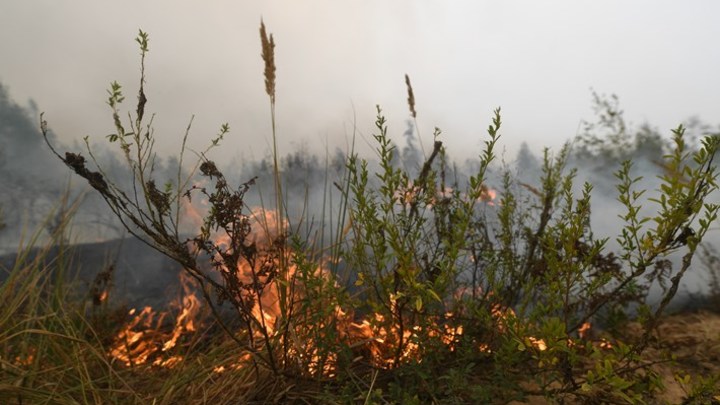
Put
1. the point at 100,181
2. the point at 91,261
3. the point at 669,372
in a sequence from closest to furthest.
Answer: the point at 100,181 < the point at 669,372 < the point at 91,261

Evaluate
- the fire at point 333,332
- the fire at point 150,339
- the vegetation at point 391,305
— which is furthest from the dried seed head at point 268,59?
the fire at point 150,339

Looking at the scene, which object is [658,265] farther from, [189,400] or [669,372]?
[189,400]

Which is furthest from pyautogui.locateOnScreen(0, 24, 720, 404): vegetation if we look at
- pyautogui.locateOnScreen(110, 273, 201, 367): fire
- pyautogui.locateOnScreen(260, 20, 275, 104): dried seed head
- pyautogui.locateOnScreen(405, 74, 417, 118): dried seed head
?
pyautogui.locateOnScreen(405, 74, 417, 118): dried seed head

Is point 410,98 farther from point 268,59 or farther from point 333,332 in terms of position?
point 333,332

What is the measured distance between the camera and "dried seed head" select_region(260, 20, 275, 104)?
2.53 meters

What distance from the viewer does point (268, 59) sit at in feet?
8.35

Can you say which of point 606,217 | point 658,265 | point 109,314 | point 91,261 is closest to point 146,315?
point 109,314

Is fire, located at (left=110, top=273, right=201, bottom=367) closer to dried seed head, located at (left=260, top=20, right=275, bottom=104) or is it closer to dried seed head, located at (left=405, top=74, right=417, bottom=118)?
dried seed head, located at (left=260, top=20, right=275, bottom=104)

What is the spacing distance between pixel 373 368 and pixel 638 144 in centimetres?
615

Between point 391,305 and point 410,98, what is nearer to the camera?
point 391,305

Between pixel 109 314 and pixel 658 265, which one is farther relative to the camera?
pixel 109 314

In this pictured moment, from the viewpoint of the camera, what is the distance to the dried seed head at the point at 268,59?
8.30 ft

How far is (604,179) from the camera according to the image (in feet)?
21.5

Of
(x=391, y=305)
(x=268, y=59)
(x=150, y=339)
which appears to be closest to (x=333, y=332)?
(x=391, y=305)
